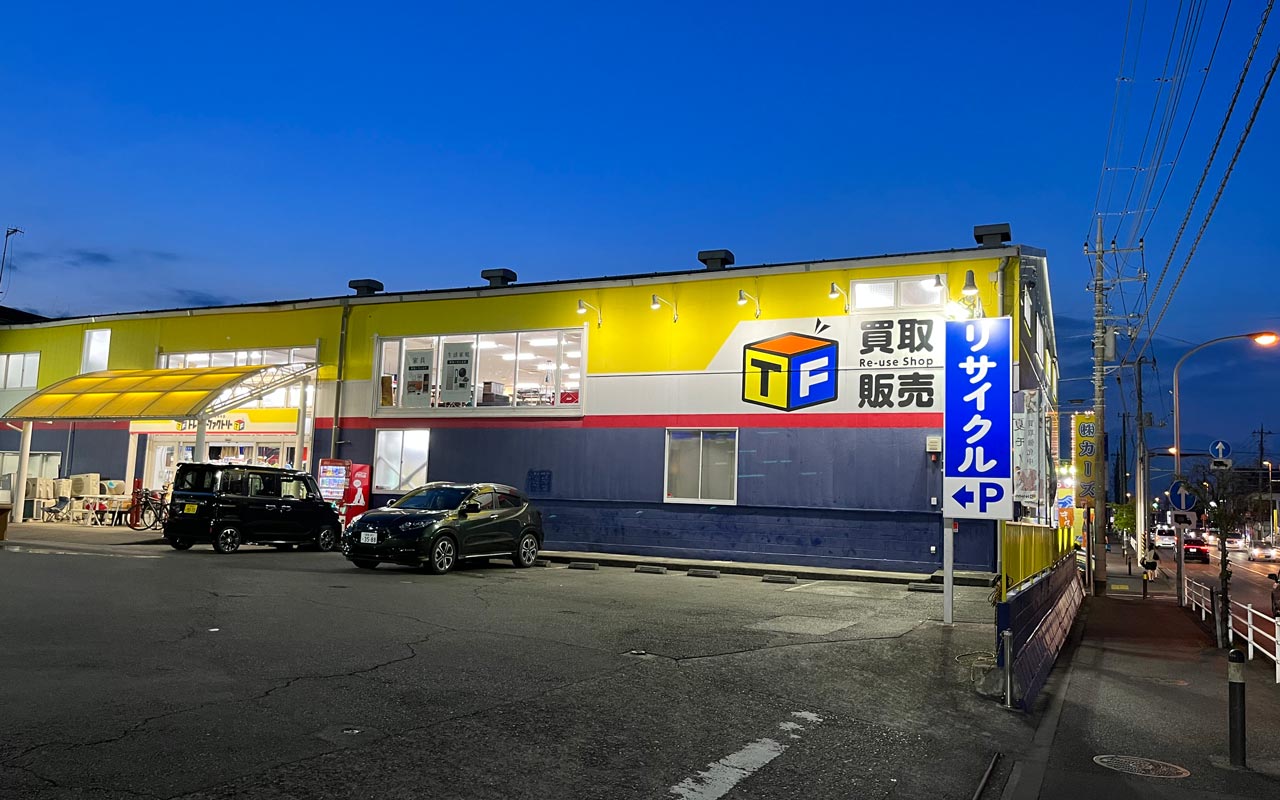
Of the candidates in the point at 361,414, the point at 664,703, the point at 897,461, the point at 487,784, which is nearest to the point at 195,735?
the point at 487,784

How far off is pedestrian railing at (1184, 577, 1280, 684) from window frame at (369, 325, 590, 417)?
568 inches

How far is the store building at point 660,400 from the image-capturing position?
2066 cm

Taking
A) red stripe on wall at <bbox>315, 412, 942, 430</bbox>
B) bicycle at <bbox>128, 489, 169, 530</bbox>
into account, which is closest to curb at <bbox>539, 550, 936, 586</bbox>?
red stripe on wall at <bbox>315, 412, 942, 430</bbox>

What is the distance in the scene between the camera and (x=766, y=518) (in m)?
21.7

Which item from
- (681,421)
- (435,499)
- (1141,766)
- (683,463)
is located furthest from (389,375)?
(1141,766)

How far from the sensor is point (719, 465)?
22.5 meters

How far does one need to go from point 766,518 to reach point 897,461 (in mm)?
3324

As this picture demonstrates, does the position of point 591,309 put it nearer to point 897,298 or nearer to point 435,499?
point 897,298

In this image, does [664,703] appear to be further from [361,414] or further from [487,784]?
[361,414]

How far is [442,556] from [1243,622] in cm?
1255

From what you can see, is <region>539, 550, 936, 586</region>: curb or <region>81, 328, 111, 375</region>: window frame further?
<region>81, 328, 111, 375</region>: window frame

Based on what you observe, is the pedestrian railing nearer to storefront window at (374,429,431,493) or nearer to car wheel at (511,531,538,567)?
car wheel at (511,531,538,567)

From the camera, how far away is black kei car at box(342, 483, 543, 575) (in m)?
16.3

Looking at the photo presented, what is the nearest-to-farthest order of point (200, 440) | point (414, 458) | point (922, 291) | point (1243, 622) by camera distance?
1. point (1243, 622)
2. point (922, 291)
3. point (200, 440)
4. point (414, 458)
